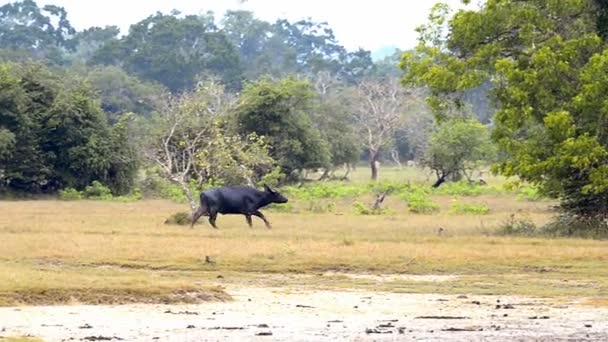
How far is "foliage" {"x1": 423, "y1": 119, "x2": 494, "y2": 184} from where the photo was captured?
5800 centimetres

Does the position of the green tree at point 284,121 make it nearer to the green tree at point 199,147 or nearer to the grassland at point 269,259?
the green tree at point 199,147

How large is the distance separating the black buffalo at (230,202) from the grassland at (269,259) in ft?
1.69

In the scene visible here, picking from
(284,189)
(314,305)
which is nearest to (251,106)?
(284,189)

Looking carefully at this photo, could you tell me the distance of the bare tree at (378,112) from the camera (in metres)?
77.7

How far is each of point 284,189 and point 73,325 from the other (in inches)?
1410

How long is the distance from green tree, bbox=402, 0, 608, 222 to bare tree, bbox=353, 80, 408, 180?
4379 cm

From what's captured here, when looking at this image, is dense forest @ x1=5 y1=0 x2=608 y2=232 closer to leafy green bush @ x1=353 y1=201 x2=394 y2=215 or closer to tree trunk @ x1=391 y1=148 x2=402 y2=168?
tree trunk @ x1=391 y1=148 x2=402 y2=168

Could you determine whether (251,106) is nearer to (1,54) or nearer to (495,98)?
(495,98)

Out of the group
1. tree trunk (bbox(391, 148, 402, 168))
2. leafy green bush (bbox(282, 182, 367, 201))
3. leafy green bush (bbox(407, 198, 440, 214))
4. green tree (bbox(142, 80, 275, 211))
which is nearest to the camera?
leafy green bush (bbox(407, 198, 440, 214))

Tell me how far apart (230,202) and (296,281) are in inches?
500

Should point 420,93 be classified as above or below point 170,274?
above

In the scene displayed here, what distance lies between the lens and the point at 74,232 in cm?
2989

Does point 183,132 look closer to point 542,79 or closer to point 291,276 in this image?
point 542,79

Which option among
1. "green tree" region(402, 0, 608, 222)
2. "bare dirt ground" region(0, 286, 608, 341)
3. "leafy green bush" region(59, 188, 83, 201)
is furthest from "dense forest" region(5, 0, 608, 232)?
"bare dirt ground" region(0, 286, 608, 341)
